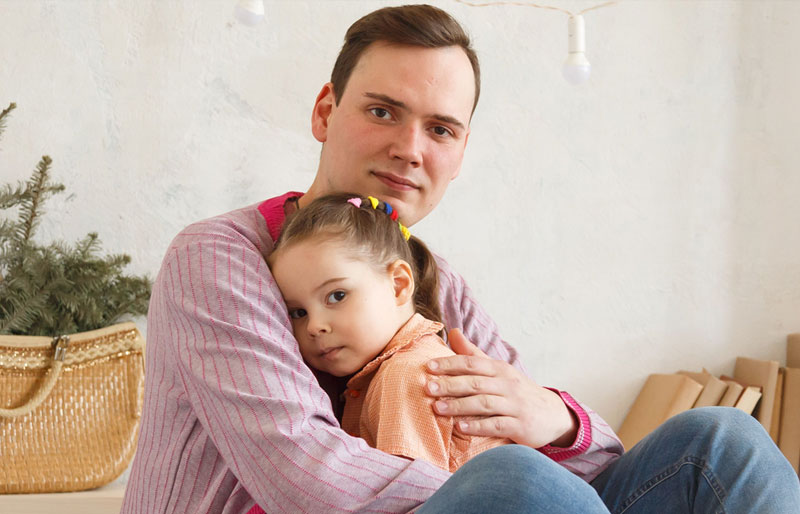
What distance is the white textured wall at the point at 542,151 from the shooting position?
7.00 ft

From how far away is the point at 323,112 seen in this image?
1532 mm

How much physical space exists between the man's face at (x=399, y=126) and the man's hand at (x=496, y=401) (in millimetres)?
342

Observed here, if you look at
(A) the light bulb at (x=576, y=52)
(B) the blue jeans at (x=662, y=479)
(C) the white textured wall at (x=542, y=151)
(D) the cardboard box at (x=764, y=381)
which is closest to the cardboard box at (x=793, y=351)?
(C) the white textured wall at (x=542, y=151)

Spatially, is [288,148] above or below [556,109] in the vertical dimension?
below

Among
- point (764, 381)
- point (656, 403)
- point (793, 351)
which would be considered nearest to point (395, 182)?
point (656, 403)

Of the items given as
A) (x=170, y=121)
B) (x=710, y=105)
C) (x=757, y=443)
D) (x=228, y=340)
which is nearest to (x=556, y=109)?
(x=710, y=105)

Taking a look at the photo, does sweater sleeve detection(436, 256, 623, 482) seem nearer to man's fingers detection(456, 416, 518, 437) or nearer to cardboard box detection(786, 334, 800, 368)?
man's fingers detection(456, 416, 518, 437)

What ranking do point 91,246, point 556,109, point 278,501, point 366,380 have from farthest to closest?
point 556,109 → point 91,246 → point 366,380 → point 278,501

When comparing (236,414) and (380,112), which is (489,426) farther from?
(380,112)

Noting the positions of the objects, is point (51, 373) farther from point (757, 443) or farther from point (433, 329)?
point (757, 443)

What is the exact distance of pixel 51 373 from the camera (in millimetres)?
1776

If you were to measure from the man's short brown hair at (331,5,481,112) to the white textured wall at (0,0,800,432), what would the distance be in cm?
84

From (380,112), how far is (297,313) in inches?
15.7

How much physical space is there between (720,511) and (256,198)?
1.49 metres
